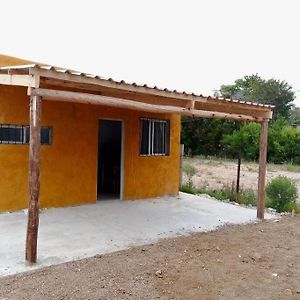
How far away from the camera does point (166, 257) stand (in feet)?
19.5

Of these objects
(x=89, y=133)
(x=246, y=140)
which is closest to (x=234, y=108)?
(x=89, y=133)

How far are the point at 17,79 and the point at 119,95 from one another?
2.15 m

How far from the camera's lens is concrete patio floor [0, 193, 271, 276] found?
591cm

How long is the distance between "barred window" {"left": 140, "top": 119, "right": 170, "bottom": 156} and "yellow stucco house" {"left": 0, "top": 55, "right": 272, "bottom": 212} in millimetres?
25

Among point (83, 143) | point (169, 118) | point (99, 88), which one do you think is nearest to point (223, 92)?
point (169, 118)

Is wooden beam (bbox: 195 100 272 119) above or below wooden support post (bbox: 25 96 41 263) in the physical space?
above

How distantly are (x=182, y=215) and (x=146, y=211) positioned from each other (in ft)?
2.63

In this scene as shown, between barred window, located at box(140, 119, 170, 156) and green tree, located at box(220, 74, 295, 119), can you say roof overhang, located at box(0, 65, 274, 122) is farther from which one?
green tree, located at box(220, 74, 295, 119)

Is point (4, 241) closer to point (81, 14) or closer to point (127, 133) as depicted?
point (127, 133)

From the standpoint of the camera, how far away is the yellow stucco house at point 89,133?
6.76m

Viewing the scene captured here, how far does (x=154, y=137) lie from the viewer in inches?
436

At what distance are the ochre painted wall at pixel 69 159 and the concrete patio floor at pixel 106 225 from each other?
0.34 meters

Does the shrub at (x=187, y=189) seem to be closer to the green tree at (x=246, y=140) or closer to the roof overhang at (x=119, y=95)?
the roof overhang at (x=119, y=95)

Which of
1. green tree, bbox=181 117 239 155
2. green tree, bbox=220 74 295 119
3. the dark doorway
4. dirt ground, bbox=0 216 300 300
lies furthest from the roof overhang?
green tree, bbox=220 74 295 119
